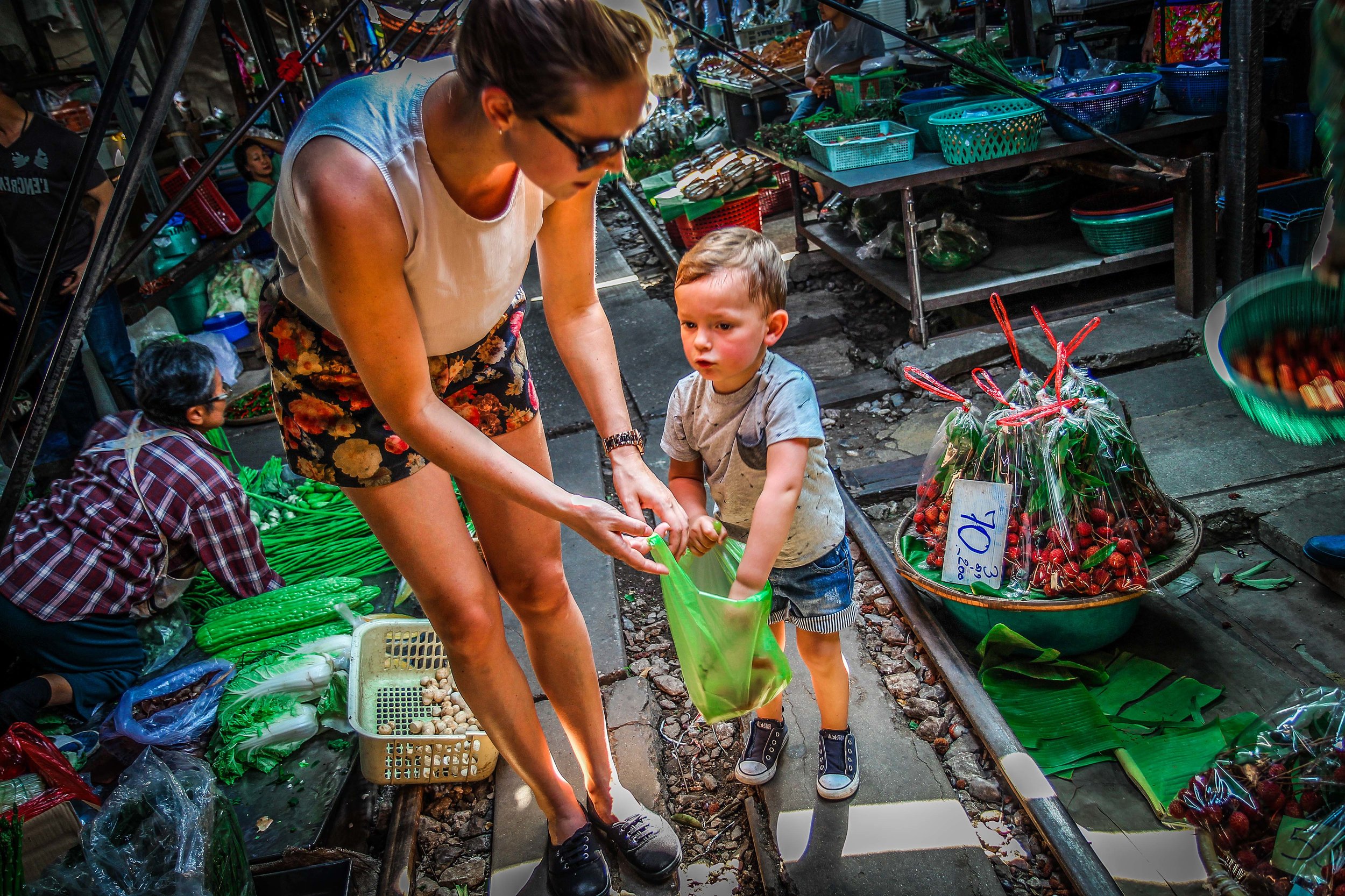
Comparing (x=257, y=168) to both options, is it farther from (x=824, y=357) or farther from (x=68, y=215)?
(x=68, y=215)

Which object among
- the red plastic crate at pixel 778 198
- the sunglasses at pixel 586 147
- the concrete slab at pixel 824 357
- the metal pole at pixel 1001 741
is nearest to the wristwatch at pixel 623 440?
the sunglasses at pixel 586 147

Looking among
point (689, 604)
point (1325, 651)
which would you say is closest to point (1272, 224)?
point (1325, 651)

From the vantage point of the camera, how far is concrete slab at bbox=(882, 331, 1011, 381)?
15.1ft

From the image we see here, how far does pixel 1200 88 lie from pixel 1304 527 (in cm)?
271

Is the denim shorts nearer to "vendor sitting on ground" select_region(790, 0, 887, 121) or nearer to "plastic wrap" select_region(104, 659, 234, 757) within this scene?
"plastic wrap" select_region(104, 659, 234, 757)

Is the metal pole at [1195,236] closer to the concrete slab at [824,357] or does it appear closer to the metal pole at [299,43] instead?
the concrete slab at [824,357]

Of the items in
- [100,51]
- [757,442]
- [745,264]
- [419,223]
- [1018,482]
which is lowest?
[1018,482]

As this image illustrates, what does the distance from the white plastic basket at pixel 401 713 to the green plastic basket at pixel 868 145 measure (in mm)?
3509

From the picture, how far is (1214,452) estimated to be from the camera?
3400 millimetres

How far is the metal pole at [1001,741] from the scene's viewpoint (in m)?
1.88

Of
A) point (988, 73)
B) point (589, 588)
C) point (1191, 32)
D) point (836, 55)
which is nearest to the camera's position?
point (589, 588)

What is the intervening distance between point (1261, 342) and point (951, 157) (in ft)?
11.5

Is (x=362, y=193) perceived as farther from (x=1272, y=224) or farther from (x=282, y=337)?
(x=1272, y=224)

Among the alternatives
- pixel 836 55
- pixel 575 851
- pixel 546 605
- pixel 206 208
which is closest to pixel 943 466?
pixel 546 605
